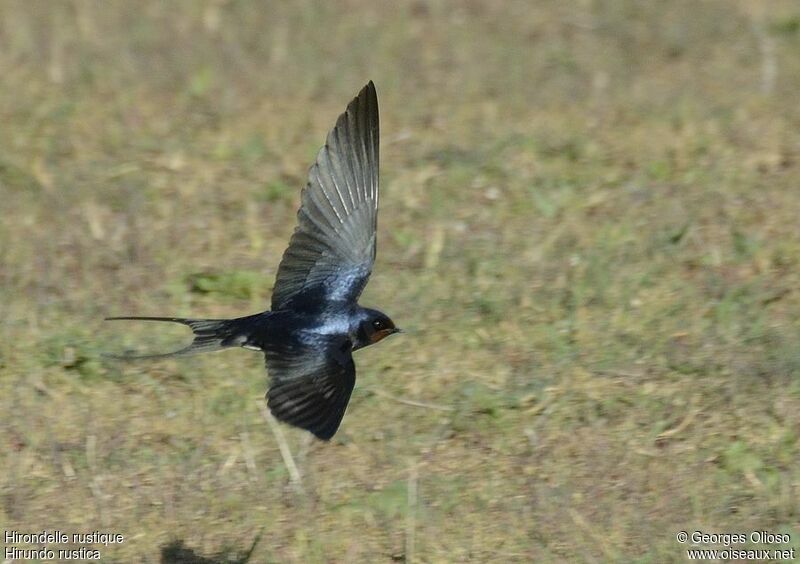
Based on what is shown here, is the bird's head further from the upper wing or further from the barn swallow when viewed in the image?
the upper wing

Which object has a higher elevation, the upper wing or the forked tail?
the upper wing

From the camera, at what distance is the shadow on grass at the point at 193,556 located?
14.3 feet

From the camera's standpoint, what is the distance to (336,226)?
4.77m

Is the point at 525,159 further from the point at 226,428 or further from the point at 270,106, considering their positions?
the point at 226,428

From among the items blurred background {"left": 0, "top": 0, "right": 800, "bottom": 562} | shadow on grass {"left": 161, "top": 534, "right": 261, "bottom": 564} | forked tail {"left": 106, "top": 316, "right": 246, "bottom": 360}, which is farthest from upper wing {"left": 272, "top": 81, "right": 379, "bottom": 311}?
shadow on grass {"left": 161, "top": 534, "right": 261, "bottom": 564}

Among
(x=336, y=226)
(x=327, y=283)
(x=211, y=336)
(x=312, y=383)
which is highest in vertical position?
(x=336, y=226)

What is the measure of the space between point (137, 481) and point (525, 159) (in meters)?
2.80

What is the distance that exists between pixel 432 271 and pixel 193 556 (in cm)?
199

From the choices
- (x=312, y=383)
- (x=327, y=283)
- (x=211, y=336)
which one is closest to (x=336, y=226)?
(x=327, y=283)

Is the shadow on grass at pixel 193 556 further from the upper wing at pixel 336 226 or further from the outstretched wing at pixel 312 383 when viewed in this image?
the upper wing at pixel 336 226

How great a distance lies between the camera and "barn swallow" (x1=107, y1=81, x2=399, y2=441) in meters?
4.27

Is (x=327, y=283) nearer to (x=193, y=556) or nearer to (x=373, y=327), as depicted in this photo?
(x=373, y=327)

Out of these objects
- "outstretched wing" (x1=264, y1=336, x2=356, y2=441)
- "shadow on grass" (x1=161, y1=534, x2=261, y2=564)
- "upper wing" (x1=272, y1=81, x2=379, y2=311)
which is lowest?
"shadow on grass" (x1=161, y1=534, x2=261, y2=564)

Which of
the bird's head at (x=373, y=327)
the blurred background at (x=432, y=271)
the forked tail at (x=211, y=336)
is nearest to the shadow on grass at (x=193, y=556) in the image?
the blurred background at (x=432, y=271)
